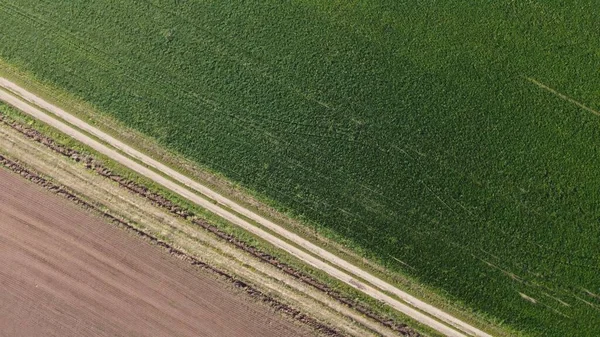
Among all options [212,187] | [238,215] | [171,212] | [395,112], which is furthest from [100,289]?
[395,112]

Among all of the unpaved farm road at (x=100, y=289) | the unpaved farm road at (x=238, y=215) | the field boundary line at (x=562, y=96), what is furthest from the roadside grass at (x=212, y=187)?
the field boundary line at (x=562, y=96)

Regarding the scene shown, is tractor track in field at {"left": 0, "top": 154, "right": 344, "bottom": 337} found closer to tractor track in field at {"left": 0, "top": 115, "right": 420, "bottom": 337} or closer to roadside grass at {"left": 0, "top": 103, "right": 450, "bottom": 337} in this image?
tractor track in field at {"left": 0, "top": 115, "right": 420, "bottom": 337}

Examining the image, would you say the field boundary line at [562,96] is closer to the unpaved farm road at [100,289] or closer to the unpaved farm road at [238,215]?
the unpaved farm road at [238,215]

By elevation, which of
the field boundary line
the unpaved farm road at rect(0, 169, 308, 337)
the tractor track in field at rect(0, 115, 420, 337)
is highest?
the field boundary line

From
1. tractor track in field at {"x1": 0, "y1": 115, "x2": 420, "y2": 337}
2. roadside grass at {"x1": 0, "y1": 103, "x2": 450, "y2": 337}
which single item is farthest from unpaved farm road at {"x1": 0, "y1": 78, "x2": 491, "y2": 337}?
tractor track in field at {"x1": 0, "y1": 115, "x2": 420, "y2": 337}

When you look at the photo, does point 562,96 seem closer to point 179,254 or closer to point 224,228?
point 224,228
